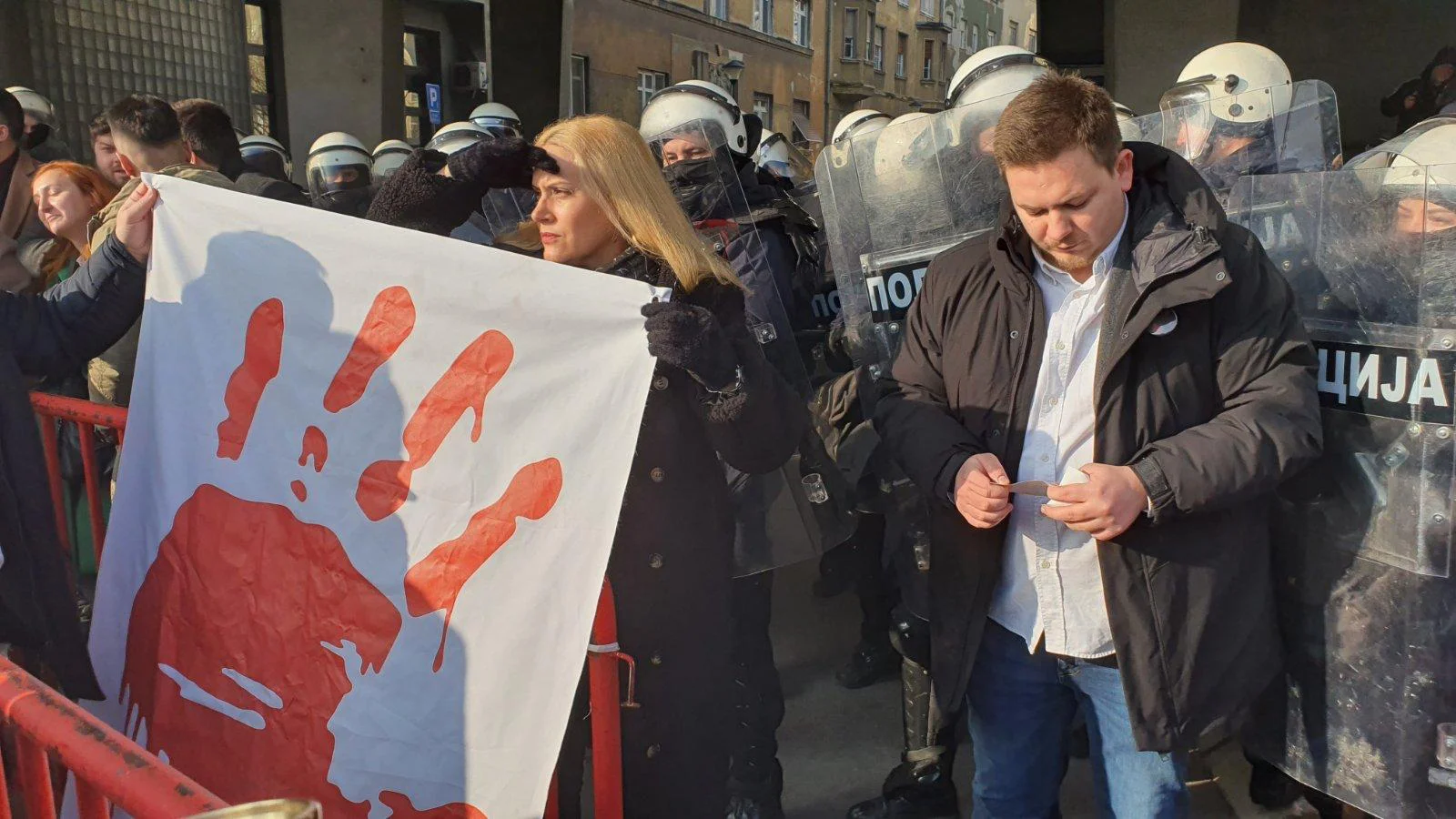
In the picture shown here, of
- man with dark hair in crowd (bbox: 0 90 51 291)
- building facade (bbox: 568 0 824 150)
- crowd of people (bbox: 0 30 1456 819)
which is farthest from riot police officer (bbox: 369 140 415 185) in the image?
building facade (bbox: 568 0 824 150)

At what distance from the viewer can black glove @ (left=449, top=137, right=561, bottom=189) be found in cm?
222

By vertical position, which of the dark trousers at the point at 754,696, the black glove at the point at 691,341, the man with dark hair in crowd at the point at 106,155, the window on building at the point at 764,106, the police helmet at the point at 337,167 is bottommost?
the dark trousers at the point at 754,696

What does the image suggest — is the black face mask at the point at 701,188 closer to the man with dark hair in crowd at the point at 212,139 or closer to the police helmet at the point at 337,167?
the man with dark hair in crowd at the point at 212,139

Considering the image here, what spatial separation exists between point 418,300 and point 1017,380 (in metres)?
1.22

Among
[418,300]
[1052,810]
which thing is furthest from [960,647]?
[418,300]

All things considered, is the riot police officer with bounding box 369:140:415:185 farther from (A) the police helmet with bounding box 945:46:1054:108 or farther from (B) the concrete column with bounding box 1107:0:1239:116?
(B) the concrete column with bounding box 1107:0:1239:116

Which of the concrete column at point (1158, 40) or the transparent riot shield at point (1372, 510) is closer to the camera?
the transparent riot shield at point (1372, 510)

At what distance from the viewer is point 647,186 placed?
2221 millimetres

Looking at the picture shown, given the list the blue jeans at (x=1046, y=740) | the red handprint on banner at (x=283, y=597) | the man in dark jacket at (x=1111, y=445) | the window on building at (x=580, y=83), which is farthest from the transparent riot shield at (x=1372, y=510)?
the window on building at (x=580, y=83)

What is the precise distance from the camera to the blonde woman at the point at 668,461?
6.91ft

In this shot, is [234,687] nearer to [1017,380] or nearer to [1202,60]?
[1017,380]

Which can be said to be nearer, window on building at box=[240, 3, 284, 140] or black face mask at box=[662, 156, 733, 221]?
black face mask at box=[662, 156, 733, 221]

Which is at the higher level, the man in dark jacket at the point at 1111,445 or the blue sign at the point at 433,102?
the blue sign at the point at 433,102

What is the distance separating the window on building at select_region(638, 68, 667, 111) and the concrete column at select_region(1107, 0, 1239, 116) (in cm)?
1604
